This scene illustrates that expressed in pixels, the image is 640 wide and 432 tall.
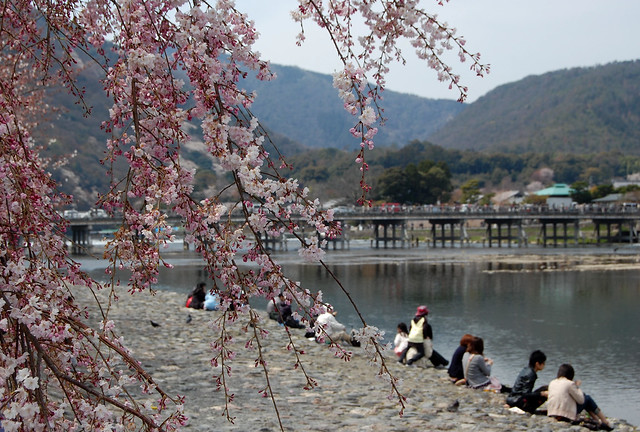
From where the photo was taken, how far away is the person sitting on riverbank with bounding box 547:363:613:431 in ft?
31.2

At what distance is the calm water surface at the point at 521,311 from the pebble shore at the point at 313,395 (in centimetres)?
310

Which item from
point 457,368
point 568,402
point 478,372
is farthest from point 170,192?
point 457,368

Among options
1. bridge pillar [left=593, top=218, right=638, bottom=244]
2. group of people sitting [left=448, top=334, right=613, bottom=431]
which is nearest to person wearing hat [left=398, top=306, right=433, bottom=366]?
group of people sitting [left=448, top=334, right=613, bottom=431]

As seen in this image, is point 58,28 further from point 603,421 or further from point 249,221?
point 603,421

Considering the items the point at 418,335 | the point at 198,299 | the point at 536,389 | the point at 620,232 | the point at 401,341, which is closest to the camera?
the point at 536,389

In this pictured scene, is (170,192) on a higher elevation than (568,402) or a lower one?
higher

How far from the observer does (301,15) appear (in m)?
3.73

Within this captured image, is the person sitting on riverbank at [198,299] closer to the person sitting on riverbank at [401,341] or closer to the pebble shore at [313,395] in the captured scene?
the pebble shore at [313,395]

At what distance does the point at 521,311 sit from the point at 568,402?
16.7 m

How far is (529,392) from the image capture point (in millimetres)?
10188

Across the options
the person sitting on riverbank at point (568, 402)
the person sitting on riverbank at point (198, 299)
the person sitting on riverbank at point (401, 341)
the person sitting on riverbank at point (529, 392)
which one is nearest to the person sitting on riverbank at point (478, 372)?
the person sitting on riverbank at point (529, 392)

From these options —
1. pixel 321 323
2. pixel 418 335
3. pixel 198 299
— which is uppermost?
pixel 321 323

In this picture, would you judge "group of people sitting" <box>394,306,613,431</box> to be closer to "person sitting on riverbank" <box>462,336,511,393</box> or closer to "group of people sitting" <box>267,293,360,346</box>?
"person sitting on riverbank" <box>462,336,511,393</box>

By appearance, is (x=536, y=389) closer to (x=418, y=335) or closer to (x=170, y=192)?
(x=418, y=335)
